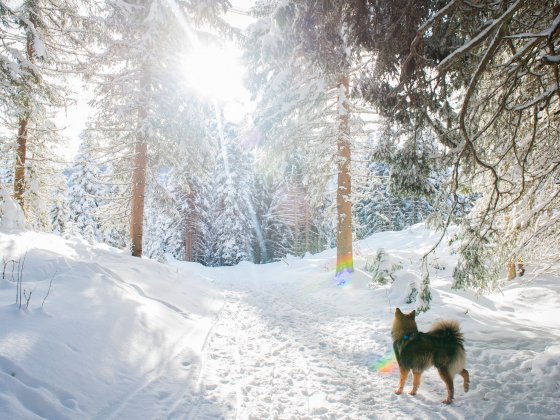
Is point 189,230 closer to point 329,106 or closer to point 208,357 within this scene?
point 329,106

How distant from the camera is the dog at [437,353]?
368 centimetres

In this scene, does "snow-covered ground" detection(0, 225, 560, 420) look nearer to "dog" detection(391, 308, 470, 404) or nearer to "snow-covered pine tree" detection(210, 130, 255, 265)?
"dog" detection(391, 308, 470, 404)

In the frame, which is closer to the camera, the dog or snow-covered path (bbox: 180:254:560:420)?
snow-covered path (bbox: 180:254:560:420)

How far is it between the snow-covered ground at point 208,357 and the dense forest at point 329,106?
1.69 metres

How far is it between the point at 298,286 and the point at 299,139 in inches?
248

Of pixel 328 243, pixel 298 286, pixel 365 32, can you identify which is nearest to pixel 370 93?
pixel 365 32

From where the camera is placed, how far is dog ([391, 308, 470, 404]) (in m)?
3.68

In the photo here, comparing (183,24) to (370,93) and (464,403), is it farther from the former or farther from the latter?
(464,403)

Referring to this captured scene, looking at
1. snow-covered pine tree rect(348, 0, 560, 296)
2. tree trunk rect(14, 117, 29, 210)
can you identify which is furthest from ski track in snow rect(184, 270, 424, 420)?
tree trunk rect(14, 117, 29, 210)

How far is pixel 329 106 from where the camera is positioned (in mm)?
11969

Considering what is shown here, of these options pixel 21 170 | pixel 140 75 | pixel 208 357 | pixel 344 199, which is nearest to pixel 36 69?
pixel 140 75

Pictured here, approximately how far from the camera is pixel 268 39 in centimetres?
531

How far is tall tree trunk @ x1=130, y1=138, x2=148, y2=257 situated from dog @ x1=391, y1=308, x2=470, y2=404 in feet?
31.2

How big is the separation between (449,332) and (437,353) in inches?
11.5
